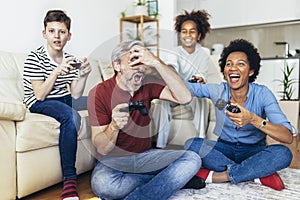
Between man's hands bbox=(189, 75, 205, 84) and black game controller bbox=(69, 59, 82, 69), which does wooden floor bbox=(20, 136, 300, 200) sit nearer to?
black game controller bbox=(69, 59, 82, 69)

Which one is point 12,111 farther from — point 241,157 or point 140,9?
point 140,9

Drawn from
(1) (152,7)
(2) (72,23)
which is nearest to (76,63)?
(2) (72,23)

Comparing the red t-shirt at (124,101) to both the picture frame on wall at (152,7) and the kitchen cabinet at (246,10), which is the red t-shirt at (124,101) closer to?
the picture frame on wall at (152,7)

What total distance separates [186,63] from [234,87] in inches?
13.7

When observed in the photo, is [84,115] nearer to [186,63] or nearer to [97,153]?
[97,153]

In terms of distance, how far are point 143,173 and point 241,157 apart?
0.56 metres

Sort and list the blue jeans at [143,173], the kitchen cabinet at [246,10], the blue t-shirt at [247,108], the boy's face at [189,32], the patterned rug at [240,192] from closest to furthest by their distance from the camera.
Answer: the blue jeans at [143,173], the patterned rug at [240,192], the blue t-shirt at [247,108], the boy's face at [189,32], the kitchen cabinet at [246,10]

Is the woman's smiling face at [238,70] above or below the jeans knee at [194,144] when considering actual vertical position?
above

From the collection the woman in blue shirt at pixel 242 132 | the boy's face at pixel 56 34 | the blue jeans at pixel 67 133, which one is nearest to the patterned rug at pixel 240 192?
the woman in blue shirt at pixel 242 132

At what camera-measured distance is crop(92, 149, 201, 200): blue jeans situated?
1.35m

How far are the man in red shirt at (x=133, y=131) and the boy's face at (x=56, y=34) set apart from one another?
47cm

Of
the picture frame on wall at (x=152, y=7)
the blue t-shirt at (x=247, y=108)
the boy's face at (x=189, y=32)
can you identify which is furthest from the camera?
the picture frame on wall at (x=152, y=7)

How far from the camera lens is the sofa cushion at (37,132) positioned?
139 centimetres

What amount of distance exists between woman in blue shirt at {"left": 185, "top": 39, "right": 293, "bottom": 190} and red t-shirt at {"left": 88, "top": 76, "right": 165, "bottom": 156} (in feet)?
0.78
